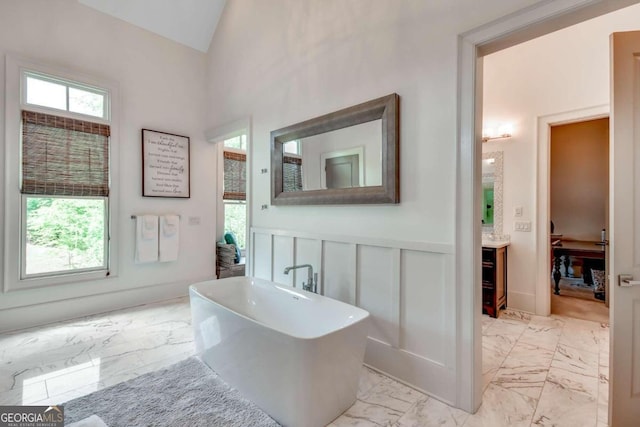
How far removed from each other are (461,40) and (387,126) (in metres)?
0.65

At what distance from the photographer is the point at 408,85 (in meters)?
2.02

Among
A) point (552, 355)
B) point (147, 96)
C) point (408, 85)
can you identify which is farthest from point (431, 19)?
point (147, 96)

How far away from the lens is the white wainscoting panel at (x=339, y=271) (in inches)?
92.8

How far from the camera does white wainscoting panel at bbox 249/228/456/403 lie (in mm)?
1833

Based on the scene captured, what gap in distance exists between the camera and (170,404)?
69.6 inches

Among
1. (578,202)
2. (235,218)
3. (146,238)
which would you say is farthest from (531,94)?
(146,238)

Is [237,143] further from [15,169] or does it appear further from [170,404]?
[170,404]

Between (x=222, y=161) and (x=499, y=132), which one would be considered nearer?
(x=499, y=132)

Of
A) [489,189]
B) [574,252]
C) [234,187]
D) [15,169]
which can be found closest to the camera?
[15,169]

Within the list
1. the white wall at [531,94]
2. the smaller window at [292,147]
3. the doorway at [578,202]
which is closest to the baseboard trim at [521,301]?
the white wall at [531,94]

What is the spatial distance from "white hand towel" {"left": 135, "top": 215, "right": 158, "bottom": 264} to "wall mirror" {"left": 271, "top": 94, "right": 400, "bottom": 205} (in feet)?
5.48

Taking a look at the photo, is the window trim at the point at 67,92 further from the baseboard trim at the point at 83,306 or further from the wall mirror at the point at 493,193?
the wall mirror at the point at 493,193

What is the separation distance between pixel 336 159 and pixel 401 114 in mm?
683

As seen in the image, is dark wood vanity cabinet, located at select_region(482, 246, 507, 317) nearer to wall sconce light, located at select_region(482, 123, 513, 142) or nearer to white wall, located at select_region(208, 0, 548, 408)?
wall sconce light, located at select_region(482, 123, 513, 142)
